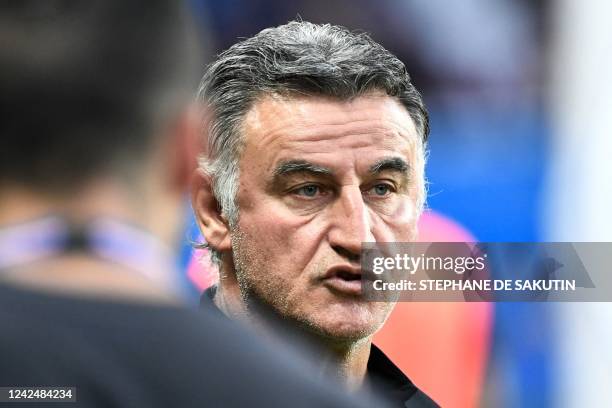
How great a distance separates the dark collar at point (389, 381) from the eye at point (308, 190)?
344mm

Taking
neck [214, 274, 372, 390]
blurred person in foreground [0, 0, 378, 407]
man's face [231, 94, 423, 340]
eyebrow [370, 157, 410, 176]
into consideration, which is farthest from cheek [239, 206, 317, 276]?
blurred person in foreground [0, 0, 378, 407]

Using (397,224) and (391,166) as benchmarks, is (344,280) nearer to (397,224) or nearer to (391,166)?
(397,224)

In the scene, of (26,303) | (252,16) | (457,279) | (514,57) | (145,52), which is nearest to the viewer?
(26,303)

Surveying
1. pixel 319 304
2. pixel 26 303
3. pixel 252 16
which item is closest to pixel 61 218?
pixel 26 303

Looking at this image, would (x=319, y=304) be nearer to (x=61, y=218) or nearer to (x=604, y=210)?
(x=604, y=210)

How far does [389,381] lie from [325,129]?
699mm

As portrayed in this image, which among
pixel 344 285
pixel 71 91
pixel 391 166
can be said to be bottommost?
pixel 71 91

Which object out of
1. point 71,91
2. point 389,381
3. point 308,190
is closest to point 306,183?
point 308,190

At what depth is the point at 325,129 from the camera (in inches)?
108

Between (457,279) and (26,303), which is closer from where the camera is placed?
(26,303)

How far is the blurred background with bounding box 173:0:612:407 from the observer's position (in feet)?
10.4

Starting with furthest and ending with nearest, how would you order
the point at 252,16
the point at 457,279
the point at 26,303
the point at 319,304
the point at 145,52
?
1. the point at 252,16
2. the point at 457,279
3. the point at 319,304
4. the point at 145,52
5. the point at 26,303

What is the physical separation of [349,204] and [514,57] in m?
1.60

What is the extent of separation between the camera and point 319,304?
8.52 ft
